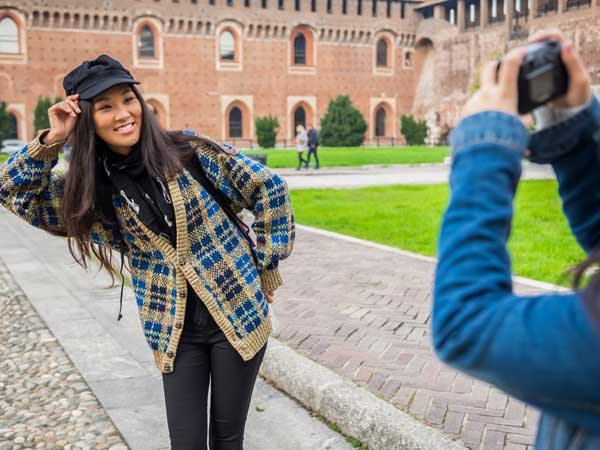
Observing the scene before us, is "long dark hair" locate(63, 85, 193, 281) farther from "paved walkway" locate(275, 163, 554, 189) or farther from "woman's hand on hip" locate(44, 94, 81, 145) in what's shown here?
"paved walkway" locate(275, 163, 554, 189)

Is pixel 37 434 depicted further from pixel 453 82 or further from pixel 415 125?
pixel 453 82

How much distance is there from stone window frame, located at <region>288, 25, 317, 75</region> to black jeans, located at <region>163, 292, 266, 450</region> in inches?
1548

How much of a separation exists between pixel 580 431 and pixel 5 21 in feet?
128

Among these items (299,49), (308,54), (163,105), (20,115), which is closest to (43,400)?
(20,115)

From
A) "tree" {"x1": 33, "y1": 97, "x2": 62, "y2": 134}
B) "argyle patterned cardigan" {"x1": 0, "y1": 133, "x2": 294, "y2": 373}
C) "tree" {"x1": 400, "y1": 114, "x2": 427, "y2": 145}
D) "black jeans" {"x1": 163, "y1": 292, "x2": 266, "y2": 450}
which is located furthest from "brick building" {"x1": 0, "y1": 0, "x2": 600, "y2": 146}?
"black jeans" {"x1": 163, "y1": 292, "x2": 266, "y2": 450}

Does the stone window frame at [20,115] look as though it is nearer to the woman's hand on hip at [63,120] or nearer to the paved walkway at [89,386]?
the paved walkway at [89,386]

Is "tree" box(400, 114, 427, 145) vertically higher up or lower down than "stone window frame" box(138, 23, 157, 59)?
lower down

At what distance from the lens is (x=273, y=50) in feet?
131

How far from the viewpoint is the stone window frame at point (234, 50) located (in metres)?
38.6

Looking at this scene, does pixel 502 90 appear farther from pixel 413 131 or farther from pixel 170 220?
pixel 413 131

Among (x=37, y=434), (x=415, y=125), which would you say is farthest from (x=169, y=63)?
(x=37, y=434)

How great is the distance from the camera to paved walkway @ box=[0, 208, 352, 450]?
304 centimetres

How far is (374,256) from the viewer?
6.80 meters

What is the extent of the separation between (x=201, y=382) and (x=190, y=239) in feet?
1.41
